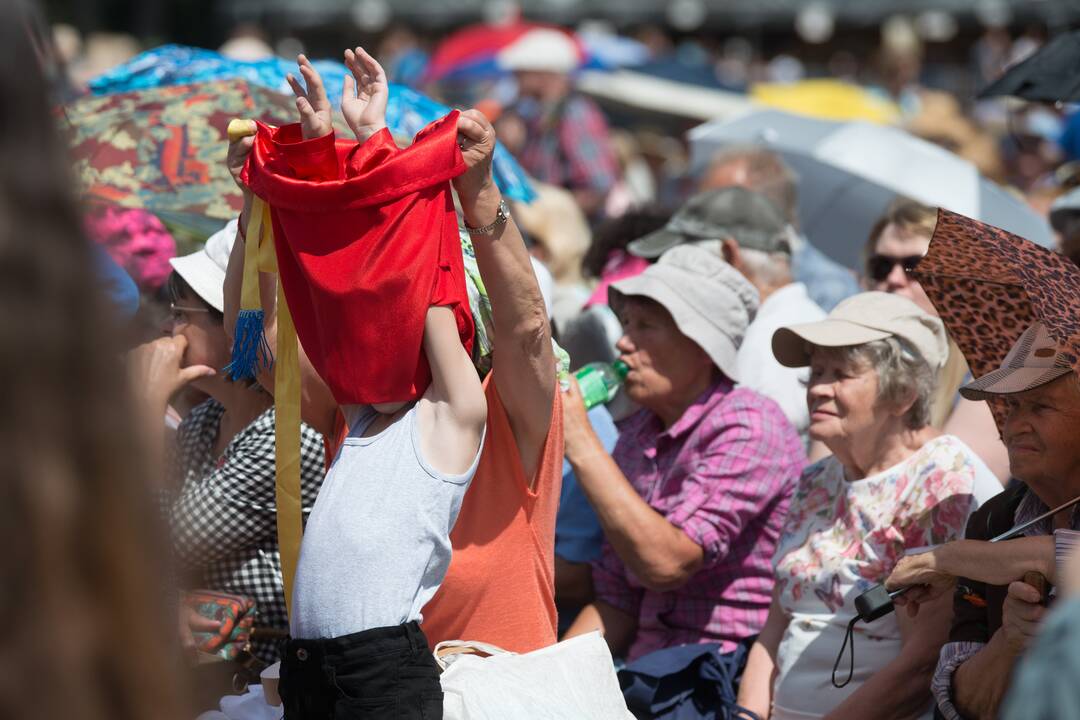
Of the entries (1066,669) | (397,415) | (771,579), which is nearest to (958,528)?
(771,579)

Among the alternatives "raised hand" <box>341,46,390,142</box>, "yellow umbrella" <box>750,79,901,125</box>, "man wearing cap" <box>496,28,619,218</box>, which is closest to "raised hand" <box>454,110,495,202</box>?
"raised hand" <box>341,46,390,142</box>

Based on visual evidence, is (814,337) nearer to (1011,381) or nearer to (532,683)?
(1011,381)

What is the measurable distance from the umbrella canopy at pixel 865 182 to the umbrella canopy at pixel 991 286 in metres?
2.32

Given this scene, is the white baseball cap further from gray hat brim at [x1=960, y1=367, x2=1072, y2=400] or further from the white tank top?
gray hat brim at [x1=960, y1=367, x2=1072, y2=400]

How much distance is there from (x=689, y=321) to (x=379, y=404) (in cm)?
168

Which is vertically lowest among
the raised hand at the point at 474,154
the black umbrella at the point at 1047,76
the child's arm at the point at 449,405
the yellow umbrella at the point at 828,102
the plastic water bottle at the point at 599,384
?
the yellow umbrella at the point at 828,102

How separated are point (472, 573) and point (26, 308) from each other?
1.74 metres

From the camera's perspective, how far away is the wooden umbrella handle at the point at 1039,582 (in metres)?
2.69

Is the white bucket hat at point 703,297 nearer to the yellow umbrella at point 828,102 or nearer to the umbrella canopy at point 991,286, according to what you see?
the umbrella canopy at point 991,286

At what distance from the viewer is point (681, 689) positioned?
355 centimetres

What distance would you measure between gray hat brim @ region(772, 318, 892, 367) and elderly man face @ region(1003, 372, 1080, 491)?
2.08 feet

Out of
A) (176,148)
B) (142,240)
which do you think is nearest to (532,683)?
(142,240)

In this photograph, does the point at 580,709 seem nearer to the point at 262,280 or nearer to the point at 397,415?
the point at 397,415

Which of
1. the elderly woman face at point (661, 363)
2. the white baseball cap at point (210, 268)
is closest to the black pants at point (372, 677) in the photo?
the white baseball cap at point (210, 268)
